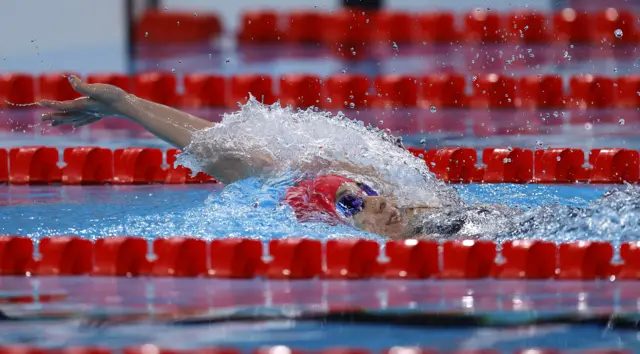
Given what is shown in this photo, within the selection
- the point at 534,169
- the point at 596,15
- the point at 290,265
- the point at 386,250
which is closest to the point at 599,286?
the point at 386,250

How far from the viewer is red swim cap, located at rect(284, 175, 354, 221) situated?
4012mm

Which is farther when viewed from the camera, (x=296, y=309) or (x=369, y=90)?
(x=369, y=90)

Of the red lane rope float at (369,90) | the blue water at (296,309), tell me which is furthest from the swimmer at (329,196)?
the red lane rope float at (369,90)

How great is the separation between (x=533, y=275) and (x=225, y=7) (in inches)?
298

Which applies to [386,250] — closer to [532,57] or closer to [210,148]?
[210,148]

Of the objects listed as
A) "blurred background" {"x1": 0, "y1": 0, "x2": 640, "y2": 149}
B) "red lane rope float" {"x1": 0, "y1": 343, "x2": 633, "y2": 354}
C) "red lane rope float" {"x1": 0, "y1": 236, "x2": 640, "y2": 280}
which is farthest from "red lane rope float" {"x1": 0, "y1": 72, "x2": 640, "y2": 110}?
"red lane rope float" {"x1": 0, "y1": 343, "x2": 633, "y2": 354}

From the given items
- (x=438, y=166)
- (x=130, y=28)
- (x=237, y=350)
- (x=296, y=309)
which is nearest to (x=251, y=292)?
(x=296, y=309)

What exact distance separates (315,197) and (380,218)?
0.89 ft

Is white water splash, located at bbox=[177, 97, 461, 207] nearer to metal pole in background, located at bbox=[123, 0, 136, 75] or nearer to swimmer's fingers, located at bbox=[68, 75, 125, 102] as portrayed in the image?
swimmer's fingers, located at bbox=[68, 75, 125, 102]

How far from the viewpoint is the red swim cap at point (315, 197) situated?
13.2 ft

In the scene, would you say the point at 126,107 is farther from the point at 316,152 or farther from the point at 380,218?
the point at 380,218

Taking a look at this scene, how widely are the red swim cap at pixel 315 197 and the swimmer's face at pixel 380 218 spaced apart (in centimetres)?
10

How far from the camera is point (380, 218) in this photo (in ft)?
12.9

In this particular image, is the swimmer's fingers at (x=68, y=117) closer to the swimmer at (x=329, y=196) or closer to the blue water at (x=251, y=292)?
the swimmer at (x=329, y=196)
